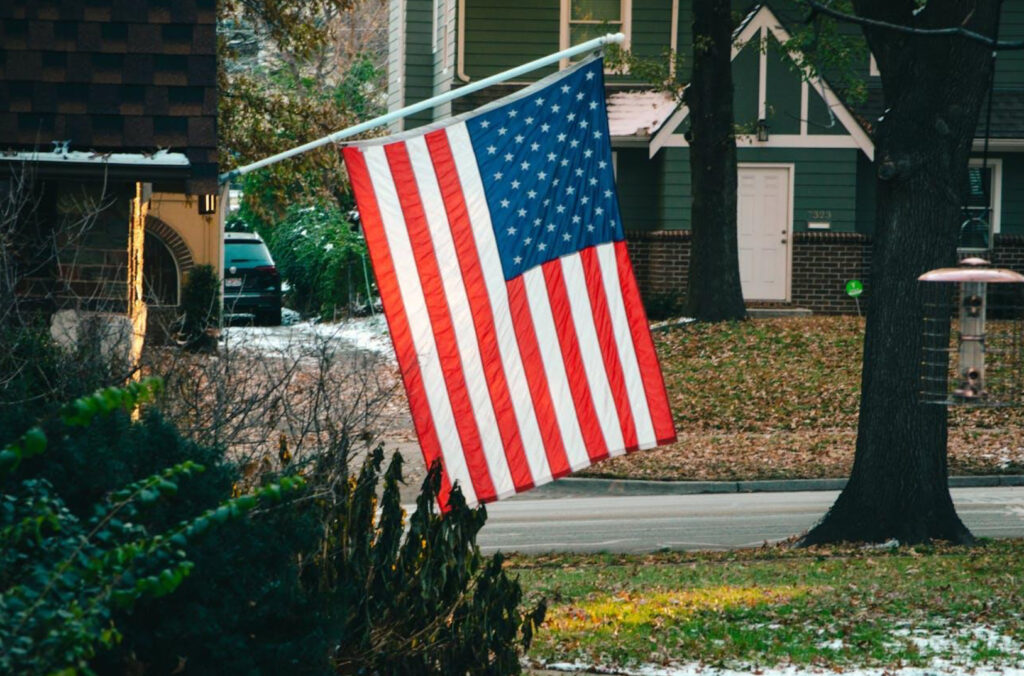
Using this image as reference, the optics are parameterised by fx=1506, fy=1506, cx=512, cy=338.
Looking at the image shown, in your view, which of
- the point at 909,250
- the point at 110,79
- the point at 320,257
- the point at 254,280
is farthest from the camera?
the point at 320,257

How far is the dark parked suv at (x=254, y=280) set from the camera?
30.5 m

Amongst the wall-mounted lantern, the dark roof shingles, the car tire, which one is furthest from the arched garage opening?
the wall-mounted lantern

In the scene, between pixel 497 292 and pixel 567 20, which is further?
pixel 567 20

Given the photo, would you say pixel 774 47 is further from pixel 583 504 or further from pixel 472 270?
pixel 472 270

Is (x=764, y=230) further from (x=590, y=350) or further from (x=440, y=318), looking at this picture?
(x=440, y=318)

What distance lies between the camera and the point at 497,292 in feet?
24.7

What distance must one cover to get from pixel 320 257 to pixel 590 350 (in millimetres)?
26407

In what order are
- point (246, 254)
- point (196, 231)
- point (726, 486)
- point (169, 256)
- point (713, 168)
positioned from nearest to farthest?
point (726, 486), point (713, 168), point (196, 231), point (169, 256), point (246, 254)

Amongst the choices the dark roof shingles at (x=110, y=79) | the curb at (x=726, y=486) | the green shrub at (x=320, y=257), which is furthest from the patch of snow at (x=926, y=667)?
the green shrub at (x=320, y=257)

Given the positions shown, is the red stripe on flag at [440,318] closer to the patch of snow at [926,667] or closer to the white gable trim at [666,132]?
the patch of snow at [926,667]

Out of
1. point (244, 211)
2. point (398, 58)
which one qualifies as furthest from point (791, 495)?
point (244, 211)

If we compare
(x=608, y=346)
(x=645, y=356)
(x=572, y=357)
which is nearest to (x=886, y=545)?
(x=645, y=356)

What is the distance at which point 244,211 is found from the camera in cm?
3797

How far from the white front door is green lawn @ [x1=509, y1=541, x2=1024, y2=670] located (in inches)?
654
